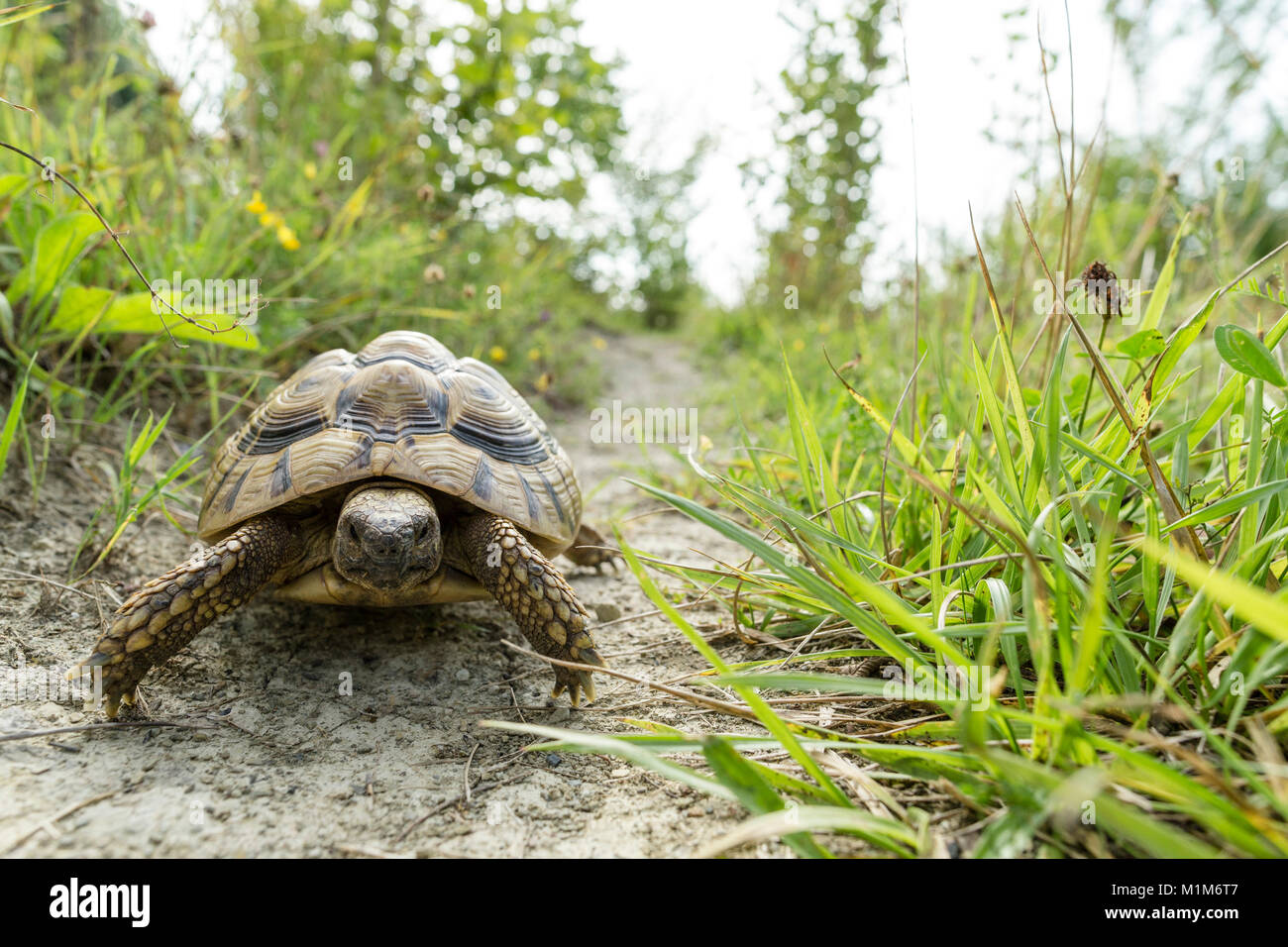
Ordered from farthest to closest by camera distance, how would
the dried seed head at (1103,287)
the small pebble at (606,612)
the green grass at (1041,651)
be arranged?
the small pebble at (606,612), the dried seed head at (1103,287), the green grass at (1041,651)

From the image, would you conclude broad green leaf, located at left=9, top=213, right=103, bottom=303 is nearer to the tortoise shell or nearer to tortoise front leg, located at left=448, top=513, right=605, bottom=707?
the tortoise shell

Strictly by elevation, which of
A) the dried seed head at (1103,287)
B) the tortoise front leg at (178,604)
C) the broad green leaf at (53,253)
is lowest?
the tortoise front leg at (178,604)

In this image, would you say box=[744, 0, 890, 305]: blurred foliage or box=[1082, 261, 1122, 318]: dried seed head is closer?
box=[1082, 261, 1122, 318]: dried seed head

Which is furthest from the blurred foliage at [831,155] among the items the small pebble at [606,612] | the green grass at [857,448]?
the small pebble at [606,612]

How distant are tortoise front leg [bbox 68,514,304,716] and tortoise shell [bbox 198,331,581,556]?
137 mm

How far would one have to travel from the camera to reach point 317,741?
1562mm

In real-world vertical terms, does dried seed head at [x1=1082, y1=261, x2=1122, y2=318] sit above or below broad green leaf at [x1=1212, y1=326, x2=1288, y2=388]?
above

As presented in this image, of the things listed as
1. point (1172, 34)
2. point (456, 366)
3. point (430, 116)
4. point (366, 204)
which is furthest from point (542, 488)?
point (1172, 34)

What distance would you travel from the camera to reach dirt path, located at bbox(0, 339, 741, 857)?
1.25 metres

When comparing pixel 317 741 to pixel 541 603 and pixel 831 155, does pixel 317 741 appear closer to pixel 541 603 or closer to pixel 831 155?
pixel 541 603

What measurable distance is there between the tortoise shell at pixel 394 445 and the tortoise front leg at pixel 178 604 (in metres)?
0.14

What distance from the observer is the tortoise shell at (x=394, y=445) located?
1.89m

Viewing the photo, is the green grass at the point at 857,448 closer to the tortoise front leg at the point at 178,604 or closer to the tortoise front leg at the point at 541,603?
the tortoise front leg at the point at 541,603

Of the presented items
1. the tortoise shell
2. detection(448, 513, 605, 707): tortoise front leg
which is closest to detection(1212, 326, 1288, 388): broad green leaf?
detection(448, 513, 605, 707): tortoise front leg
